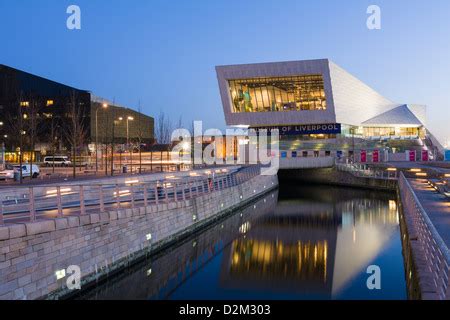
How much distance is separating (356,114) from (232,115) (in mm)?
24729

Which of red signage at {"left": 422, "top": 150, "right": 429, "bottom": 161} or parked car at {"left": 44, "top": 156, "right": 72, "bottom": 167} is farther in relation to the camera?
red signage at {"left": 422, "top": 150, "right": 429, "bottom": 161}

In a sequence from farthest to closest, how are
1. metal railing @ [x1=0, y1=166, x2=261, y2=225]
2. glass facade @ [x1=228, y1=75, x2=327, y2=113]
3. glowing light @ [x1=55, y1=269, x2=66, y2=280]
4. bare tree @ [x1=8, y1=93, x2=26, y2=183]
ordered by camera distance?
glass facade @ [x1=228, y1=75, x2=327, y2=113]
bare tree @ [x1=8, y1=93, x2=26, y2=183]
metal railing @ [x1=0, y1=166, x2=261, y2=225]
glowing light @ [x1=55, y1=269, x2=66, y2=280]

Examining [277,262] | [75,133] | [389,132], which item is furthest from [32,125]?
[389,132]

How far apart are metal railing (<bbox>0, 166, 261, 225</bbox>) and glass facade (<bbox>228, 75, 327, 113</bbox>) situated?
26.9 m

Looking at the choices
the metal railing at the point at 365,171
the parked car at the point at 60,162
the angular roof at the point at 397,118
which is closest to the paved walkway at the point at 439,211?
the metal railing at the point at 365,171

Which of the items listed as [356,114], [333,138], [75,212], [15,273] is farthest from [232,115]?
[15,273]

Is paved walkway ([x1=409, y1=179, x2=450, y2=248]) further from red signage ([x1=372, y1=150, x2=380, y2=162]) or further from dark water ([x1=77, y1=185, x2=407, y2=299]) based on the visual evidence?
red signage ([x1=372, y1=150, x2=380, y2=162])

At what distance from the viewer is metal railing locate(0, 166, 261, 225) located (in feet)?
49.6

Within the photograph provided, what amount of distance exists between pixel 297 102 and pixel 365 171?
1900cm

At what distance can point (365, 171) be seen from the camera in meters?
62.6

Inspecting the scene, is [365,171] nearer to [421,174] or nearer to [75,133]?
→ [421,174]

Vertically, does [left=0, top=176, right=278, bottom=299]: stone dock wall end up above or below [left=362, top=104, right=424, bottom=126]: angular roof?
below

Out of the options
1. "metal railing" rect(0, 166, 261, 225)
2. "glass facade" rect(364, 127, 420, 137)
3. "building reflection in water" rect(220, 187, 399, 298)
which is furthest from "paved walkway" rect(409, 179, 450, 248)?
"glass facade" rect(364, 127, 420, 137)
